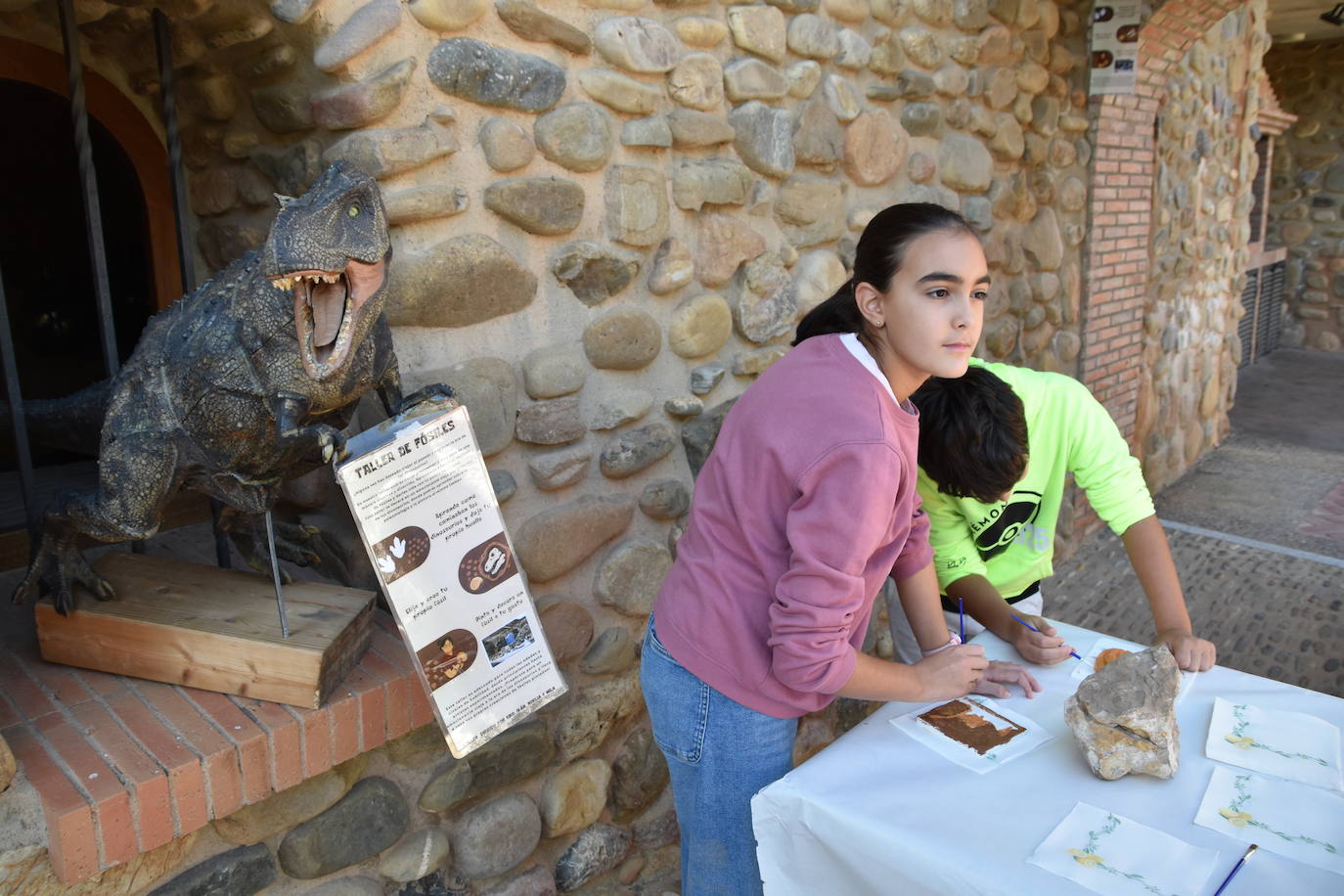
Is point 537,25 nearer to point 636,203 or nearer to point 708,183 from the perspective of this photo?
point 636,203

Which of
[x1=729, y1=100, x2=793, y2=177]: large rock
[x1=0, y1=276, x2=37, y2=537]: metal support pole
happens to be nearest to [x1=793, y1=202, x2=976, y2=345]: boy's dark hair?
[x1=729, y1=100, x2=793, y2=177]: large rock

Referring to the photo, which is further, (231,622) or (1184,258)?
(1184,258)

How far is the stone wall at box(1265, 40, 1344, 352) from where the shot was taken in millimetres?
9898

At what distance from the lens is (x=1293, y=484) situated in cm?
616

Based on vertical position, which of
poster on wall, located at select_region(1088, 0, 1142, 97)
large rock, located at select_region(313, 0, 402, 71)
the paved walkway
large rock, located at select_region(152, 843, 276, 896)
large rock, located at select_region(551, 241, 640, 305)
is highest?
poster on wall, located at select_region(1088, 0, 1142, 97)

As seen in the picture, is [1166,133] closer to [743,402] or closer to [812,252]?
[812,252]

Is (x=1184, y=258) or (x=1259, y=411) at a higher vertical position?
(x=1184, y=258)

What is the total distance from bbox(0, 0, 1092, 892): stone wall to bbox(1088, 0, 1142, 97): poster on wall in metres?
1.61

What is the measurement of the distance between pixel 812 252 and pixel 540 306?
1030 millimetres

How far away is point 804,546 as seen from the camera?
4.45 ft

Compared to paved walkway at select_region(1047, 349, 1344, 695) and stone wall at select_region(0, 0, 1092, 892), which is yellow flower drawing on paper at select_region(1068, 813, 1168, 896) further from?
paved walkway at select_region(1047, 349, 1344, 695)

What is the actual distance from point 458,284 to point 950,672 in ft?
4.02

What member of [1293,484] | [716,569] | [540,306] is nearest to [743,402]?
[716,569]

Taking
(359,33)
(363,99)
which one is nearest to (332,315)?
(363,99)
